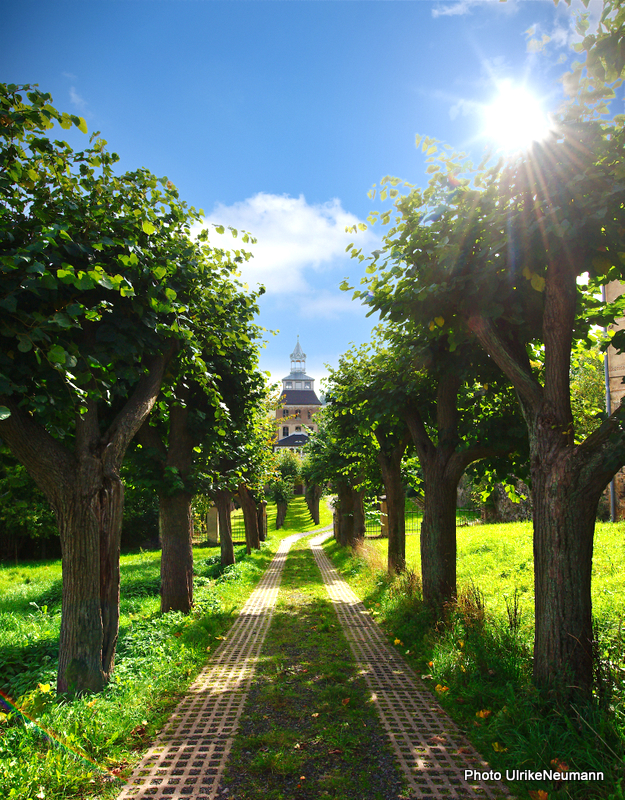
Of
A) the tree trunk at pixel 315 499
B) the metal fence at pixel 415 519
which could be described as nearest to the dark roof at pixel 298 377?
the tree trunk at pixel 315 499

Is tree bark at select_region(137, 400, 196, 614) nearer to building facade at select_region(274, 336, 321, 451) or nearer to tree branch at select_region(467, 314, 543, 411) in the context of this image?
tree branch at select_region(467, 314, 543, 411)

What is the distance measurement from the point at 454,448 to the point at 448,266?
3.70 m

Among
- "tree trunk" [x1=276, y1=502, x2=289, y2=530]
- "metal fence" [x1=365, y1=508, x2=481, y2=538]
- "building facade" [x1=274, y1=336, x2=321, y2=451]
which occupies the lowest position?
"tree trunk" [x1=276, y1=502, x2=289, y2=530]

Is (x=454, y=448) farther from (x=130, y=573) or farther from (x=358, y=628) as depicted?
(x=130, y=573)

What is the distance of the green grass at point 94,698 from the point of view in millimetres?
3355

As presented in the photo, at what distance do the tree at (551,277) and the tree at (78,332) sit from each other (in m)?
3.09

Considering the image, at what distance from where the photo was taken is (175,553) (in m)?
8.80

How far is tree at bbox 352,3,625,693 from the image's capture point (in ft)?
13.5

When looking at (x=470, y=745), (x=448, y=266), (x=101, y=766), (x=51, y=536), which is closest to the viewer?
(x=101, y=766)

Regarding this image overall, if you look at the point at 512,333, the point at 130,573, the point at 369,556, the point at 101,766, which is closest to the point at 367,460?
the point at 369,556

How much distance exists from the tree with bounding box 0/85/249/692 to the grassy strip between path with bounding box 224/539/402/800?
193 cm

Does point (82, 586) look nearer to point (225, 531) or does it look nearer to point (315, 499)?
point (225, 531)

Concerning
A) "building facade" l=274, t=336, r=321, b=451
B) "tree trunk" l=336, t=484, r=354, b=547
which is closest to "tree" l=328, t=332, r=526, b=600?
"tree trunk" l=336, t=484, r=354, b=547

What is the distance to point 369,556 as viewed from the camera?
46.3ft
